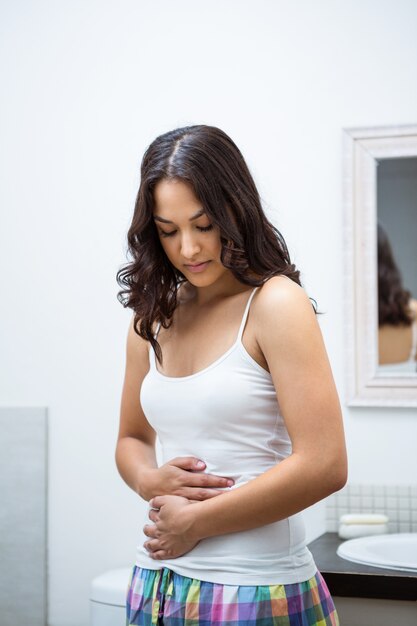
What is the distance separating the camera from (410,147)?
2.43m

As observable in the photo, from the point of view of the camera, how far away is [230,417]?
1220 mm

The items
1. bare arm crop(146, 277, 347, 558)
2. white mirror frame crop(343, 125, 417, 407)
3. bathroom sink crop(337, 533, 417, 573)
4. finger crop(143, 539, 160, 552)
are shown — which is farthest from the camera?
white mirror frame crop(343, 125, 417, 407)

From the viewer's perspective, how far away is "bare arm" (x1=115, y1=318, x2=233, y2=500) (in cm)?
125

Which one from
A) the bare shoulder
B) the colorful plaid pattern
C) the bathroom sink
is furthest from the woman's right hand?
the bathroom sink

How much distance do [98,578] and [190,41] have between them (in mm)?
1691

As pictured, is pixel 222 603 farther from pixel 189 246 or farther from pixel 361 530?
pixel 361 530

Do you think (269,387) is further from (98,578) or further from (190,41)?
(190,41)

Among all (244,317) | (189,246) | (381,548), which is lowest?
(381,548)

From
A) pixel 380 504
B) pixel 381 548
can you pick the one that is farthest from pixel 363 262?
pixel 381 548

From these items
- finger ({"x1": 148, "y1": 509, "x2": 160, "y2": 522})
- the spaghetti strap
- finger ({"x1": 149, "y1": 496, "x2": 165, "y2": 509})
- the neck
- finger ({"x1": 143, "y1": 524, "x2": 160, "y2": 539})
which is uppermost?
the neck

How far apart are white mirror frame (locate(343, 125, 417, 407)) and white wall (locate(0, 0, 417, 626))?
4 centimetres

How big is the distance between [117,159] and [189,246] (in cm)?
156

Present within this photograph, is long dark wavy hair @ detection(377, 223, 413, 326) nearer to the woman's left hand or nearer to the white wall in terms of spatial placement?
the white wall

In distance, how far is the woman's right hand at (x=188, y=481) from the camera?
4.07 feet
